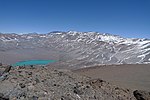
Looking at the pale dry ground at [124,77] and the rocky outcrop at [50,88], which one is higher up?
the rocky outcrop at [50,88]

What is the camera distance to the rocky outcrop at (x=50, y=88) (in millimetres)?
8336

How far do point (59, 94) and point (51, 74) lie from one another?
2.37m

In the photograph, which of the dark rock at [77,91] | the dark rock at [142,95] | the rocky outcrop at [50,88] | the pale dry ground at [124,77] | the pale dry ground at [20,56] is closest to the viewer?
the rocky outcrop at [50,88]

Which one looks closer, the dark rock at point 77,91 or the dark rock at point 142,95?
the dark rock at point 77,91

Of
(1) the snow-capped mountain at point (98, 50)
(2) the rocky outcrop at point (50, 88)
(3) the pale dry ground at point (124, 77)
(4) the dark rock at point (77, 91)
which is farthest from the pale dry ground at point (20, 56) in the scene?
(4) the dark rock at point (77, 91)

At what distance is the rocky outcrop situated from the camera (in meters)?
8.34

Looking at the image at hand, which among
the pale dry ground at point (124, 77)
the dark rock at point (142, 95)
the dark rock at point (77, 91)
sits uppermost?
the dark rock at point (77, 91)

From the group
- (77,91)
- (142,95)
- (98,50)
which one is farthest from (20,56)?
(77,91)

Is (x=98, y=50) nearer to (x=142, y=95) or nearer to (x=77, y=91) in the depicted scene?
(x=142, y=95)

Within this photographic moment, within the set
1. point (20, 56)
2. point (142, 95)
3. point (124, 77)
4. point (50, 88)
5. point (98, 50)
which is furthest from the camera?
point (98, 50)

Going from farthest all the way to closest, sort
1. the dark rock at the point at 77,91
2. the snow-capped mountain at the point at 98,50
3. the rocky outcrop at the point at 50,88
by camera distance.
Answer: the snow-capped mountain at the point at 98,50
the dark rock at the point at 77,91
the rocky outcrop at the point at 50,88

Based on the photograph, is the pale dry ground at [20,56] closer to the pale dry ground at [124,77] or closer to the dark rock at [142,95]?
the pale dry ground at [124,77]

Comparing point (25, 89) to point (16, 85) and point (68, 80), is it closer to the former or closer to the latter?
point (16, 85)

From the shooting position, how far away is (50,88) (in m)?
9.07
